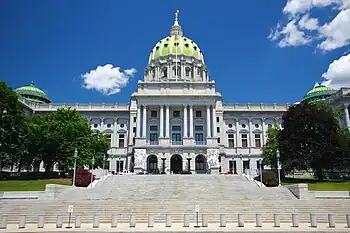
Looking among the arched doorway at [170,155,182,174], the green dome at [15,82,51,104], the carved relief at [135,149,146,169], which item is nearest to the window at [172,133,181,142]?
the arched doorway at [170,155,182,174]

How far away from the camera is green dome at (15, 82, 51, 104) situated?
91.7 m

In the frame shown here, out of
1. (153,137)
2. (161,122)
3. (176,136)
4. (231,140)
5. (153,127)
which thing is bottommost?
(153,137)

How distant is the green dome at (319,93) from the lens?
8850 centimetres

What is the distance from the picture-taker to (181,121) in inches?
2837

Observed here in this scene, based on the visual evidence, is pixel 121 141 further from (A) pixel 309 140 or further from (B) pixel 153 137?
(A) pixel 309 140

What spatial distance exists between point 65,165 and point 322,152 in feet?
123

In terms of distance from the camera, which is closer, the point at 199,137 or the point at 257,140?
the point at 199,137

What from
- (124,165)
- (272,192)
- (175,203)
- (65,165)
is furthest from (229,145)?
(175,203)

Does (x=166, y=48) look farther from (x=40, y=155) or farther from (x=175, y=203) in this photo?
(x=175, y=203)

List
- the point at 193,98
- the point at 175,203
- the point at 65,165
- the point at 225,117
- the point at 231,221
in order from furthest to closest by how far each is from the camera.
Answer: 1. the point at 225,117
2. the point at 193,98
3. the point at 65,165
4. the point at 175,203
5. the point at 231,221

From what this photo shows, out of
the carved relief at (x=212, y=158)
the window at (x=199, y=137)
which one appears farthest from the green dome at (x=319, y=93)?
the carved relief at (x=212, y=158)

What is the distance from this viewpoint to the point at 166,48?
96.7 meters

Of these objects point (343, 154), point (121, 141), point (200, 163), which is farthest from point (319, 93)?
point (121, 141)

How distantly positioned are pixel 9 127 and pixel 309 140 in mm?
44483
